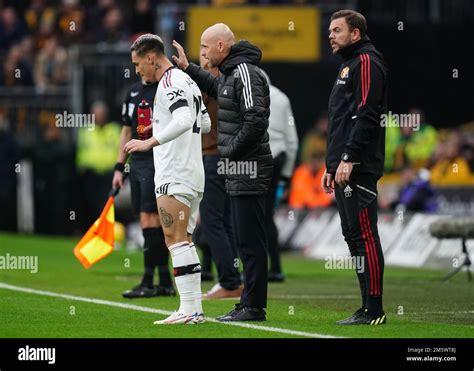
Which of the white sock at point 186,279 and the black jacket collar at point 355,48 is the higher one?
the black jacket collar at point 355,48

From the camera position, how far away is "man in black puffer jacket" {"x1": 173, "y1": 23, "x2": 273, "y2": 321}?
11117mm

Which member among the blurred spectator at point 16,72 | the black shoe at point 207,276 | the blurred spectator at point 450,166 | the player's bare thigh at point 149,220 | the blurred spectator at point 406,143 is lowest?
the black shoe at point 207,276

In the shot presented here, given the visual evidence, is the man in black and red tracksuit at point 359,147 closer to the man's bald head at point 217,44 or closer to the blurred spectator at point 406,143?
the man's bald head at point 217,44

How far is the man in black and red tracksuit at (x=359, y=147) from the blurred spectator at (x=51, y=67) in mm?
16959

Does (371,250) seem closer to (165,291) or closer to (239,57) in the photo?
(239,57)

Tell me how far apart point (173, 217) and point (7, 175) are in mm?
14700

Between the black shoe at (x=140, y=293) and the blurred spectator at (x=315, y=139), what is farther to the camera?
the blurred spectator at (x=315, y=139)

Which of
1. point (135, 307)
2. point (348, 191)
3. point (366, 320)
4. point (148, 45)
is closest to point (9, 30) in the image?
point (135, 307)

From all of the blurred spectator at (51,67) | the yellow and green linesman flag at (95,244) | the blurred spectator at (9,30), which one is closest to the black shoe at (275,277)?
the yellow and green linesman flag at (95,244)

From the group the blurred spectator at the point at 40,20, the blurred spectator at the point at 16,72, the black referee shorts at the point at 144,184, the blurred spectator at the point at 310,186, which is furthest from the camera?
the blurred spectator at the point at 40,20

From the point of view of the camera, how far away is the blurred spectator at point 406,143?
24312 mm

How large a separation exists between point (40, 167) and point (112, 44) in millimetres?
3400

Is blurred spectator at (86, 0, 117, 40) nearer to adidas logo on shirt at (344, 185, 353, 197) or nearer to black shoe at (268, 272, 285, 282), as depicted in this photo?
black shoe at (268, 272, 285, 282)

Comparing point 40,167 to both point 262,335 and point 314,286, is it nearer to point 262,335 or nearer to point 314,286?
point 314,286
